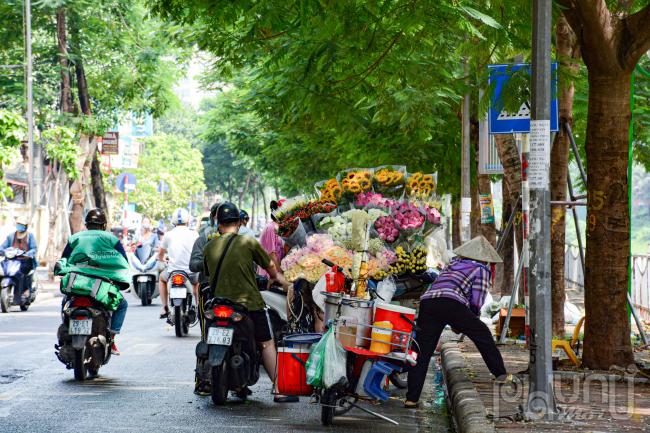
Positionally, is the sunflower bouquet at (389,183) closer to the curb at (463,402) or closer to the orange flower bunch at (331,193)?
the orange flower bunch at (331,193)

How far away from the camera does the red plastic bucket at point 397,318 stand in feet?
30.0

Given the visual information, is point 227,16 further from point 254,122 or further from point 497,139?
point 254,122

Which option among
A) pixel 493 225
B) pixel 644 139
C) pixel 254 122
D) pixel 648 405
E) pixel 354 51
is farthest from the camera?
pixel 254 122

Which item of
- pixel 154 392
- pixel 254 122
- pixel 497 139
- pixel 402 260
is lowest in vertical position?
pixel 154 392


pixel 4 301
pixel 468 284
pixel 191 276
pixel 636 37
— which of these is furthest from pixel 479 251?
pixel 4 301

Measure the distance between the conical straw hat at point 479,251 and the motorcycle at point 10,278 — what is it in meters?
13.5

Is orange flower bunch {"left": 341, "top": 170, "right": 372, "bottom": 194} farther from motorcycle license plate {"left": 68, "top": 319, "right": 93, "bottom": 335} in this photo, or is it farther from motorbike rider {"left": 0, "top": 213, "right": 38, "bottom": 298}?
motorbike rider {"left": 0, "top": 213, "right": 38, "bottom": 298}

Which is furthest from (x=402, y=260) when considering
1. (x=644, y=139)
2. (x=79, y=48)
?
(x=79, y=48)

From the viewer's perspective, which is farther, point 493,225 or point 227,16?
point 493,225

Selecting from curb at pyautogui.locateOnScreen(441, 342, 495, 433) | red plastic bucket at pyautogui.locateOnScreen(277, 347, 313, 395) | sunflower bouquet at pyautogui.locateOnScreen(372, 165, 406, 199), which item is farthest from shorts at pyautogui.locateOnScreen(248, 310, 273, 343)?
sunflower bouquet at pyautogui.locateOnScreen(372, 165, 406, 199)

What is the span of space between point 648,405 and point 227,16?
5.03 m

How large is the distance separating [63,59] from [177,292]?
61.4ft

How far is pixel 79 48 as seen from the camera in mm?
33812

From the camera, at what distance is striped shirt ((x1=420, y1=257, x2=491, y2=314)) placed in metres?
9.98
